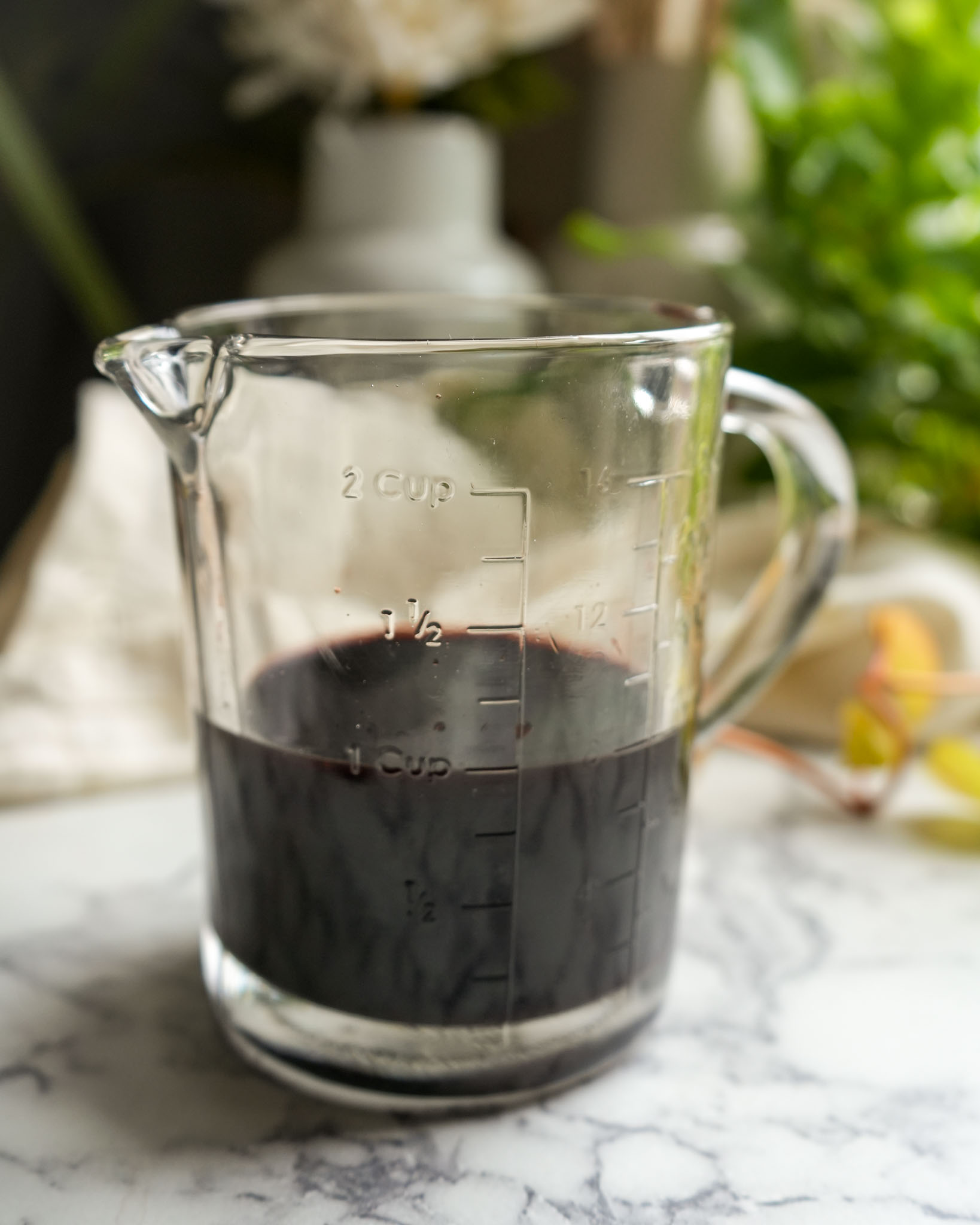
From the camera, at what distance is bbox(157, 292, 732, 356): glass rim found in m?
0.37

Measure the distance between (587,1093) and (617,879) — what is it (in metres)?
0.09

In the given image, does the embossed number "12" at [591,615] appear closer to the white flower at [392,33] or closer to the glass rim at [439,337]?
the glass rim at [439,337]

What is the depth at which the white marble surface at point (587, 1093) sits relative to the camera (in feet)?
1.32

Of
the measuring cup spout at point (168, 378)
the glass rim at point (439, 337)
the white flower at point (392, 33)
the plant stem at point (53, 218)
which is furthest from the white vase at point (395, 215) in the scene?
the measuring cup spout at point (168, 378)

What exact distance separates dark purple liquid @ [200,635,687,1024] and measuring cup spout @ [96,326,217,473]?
3.6 inches

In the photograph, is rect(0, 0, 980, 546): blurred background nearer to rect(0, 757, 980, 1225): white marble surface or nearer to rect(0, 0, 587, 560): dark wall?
rect(0, 0, 587, 560): dark wall

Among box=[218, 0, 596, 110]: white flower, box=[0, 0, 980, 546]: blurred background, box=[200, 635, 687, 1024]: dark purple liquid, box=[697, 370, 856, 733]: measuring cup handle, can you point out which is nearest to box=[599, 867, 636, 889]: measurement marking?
box=[200, 635, 687, 1024]: dark purple liquid

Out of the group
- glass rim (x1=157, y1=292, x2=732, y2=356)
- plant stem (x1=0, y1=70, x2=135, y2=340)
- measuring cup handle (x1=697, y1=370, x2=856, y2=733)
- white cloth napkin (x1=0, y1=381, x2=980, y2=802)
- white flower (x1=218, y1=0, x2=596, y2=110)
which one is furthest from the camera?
plant stem (x1=0, y1=70, x2=135, y2=340)

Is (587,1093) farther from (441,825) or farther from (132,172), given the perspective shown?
(132,172)

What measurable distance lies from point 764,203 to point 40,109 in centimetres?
69

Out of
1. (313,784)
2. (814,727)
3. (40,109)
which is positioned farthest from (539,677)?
(40,109)

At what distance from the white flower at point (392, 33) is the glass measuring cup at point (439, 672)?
0.59 meters

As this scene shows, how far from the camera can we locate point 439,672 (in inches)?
15.8

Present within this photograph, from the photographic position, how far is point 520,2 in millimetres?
968
